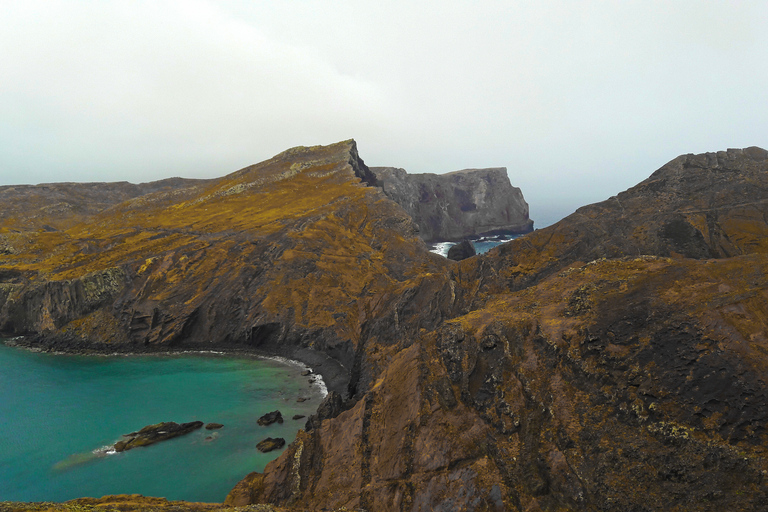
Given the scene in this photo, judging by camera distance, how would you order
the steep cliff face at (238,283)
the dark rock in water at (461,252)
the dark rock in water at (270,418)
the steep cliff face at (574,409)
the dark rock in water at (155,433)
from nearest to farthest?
the steep cliff face at (574,409)
the dark rock in water at (155,433)
the dark rock in water at (270,418)
the steep cliff face at (238,283)
the dark rock in water at (461,252)

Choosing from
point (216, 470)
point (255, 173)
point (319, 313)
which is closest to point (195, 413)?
point (216, 470)

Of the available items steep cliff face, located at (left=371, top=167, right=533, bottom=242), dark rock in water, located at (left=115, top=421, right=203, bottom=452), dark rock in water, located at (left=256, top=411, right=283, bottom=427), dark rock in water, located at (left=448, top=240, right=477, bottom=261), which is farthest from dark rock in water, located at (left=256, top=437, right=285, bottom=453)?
steep cliff face, located at (left=371, top=167, right=533, bottom=242)

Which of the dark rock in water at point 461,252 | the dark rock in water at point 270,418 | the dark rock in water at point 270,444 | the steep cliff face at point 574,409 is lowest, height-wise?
the dark rock in water at point 270,444

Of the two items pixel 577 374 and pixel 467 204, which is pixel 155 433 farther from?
pixel 467 204

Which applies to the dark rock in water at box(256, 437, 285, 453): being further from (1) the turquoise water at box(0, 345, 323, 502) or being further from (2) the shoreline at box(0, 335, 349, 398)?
(2) the shoreline at box(0, 335, 349, 398)

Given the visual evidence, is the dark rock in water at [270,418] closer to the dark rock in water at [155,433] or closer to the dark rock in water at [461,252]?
the dark rock in water at [155,433]

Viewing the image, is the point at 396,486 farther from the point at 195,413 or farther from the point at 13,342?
the point at 13,342

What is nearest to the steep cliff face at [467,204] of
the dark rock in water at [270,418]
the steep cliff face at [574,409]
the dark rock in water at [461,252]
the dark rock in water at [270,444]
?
the dark rock in water at [461,252]
